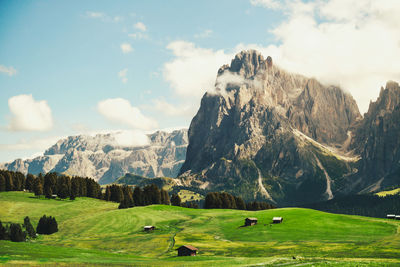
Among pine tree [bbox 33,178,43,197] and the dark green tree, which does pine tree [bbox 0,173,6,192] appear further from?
the dark green tree

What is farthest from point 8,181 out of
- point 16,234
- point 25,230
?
point 16,234

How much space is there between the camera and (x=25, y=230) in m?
122

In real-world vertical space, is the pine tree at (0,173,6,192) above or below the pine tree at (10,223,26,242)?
above

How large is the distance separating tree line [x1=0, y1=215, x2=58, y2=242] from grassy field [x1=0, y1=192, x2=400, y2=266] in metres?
3.76

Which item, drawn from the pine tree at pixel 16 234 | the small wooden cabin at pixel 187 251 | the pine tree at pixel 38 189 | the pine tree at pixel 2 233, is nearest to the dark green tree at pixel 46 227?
the pine tree at pixel 16 234

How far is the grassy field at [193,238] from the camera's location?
228ft

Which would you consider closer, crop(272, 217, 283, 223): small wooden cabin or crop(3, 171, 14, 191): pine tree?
crop(272, 217, 283, 223): small wooden cabin

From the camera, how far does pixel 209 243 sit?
106 metres

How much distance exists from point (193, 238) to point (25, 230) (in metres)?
56.3

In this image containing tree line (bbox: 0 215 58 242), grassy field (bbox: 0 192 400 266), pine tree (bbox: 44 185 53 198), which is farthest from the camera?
pine tree (bbox: 44 185 53 198)

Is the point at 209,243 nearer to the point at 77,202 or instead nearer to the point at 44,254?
the point at 44,254

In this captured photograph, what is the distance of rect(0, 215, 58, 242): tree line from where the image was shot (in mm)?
101856

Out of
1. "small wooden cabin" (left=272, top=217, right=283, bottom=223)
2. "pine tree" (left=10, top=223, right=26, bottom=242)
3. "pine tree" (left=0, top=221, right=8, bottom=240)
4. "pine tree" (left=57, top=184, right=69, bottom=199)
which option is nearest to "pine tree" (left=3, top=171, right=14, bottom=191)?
"pine tree" (left=57, top=184, right=69, bottom=199)

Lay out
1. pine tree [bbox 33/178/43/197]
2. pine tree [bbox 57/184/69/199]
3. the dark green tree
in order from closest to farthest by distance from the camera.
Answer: the dark green tree
pine tree [bbox 33/178/43/197]
pine tree [bbox 57/184/69/199]
